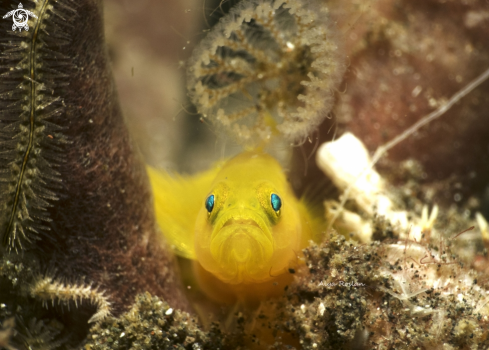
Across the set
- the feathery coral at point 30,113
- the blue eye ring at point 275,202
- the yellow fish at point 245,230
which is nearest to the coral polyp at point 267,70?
the yellow fish at point 245,230

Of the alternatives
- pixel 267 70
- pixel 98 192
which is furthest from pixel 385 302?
pixel 267 70

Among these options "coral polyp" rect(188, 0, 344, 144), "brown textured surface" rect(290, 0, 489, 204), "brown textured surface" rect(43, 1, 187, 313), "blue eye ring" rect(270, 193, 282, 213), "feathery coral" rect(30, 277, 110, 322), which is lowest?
"feathery coral" rect(30, 277, 110, 322)

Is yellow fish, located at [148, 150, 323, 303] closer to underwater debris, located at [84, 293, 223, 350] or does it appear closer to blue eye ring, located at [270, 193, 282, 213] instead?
blue eye ring, located at [270, 193, 282, 213]

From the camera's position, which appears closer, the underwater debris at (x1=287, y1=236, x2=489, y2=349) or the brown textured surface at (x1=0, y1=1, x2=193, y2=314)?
the underwater debris at (x1=287, y1=236, x2=489, y2=349)

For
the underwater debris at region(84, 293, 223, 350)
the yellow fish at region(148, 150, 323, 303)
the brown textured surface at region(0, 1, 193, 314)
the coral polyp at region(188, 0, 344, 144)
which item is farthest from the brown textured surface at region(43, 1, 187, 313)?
the coral polyp at region(188, 0, 344, 144)

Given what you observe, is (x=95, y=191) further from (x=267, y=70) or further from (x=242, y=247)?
(x=267, y=70)

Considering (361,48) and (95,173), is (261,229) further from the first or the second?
(361,48)

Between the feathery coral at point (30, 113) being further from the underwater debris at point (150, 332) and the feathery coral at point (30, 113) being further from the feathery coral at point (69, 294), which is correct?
the underwater debris at point (150, 332)
